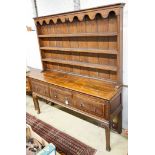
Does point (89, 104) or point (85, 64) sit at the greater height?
point (85, 64)

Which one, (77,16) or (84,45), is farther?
(84,45)

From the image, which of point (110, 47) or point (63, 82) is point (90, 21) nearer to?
point (110, 47)

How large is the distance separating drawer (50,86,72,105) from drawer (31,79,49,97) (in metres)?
0.14

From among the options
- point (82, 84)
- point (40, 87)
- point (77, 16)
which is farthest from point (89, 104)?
point (77, 16)

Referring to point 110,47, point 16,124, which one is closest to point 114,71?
point 110,47

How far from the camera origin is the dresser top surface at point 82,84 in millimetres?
2077

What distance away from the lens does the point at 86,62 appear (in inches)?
100

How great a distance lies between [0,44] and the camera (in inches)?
13.9

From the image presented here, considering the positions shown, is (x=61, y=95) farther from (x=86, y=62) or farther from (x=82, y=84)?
(x=86, y=62)

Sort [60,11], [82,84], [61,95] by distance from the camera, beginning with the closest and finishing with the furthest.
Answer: [82,84]
[61,95]
[60,11]

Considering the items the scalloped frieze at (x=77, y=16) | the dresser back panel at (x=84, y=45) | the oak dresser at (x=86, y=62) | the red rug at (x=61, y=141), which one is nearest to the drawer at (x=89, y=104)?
the oak dresser at (x=86, y=62)

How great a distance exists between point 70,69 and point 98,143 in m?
1.31

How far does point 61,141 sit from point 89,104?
81cm

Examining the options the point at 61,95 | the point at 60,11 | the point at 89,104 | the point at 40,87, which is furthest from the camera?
the point at 40,87
